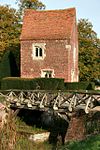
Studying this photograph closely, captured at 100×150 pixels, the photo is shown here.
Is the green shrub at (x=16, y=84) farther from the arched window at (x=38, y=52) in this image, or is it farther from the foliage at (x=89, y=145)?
the foliage at (x=89, y=145)

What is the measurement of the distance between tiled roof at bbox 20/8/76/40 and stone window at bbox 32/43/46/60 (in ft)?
2.24

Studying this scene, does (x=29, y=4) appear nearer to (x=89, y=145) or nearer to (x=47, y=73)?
(x=47, y=73)

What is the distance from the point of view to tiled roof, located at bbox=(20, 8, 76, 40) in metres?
37.0

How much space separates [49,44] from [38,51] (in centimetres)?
133

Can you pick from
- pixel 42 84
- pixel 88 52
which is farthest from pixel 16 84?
pixel 88 52

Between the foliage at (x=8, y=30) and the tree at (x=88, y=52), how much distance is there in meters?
7.90

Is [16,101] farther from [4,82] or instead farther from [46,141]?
[4,82]

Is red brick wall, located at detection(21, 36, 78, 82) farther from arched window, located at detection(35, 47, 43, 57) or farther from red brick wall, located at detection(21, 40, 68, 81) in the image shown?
arched window, located at detection(35, 47, 43, 57)

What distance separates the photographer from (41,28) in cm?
3778

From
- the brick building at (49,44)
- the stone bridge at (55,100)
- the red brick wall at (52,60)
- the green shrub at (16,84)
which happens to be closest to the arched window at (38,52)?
the brick building at (49,44)

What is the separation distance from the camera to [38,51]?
125ft

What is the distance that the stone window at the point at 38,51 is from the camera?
37.7m

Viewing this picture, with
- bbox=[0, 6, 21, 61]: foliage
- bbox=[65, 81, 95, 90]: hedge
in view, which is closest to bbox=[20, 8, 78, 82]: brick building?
bbox=[65, 81, 95, 90]: hedge

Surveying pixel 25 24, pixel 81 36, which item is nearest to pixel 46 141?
pixel 25 24
